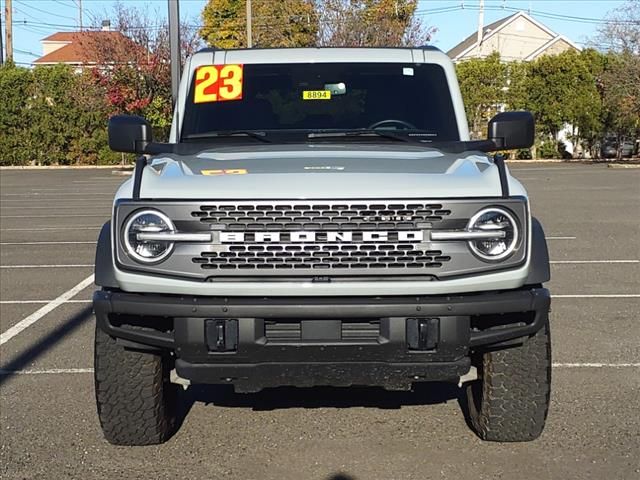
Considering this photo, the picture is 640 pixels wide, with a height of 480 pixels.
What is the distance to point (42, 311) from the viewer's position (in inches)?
316

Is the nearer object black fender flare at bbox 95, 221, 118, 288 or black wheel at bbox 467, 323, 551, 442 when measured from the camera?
black fender flare at bbox 95, 221, 118, 288

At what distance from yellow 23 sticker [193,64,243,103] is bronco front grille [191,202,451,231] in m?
1.80

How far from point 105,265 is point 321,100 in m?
2.01

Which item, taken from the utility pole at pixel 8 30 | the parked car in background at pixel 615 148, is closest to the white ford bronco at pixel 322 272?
the parked car in background at pixel 615 148

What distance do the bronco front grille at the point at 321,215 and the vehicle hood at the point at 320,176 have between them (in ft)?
0.14

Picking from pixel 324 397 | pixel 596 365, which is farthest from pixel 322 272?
pixel 596 365

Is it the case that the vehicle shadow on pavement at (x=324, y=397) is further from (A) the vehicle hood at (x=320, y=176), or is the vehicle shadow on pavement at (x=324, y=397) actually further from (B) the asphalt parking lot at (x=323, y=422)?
(A) the vehicle hood at (x=320, y=176)

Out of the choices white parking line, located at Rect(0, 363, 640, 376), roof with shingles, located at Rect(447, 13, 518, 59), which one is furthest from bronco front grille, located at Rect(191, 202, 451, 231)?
roof with shingles, located at Rect(447, 13, 518, 59)

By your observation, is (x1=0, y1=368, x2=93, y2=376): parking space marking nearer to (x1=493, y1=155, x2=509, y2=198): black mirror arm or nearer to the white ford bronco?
the white ford bronco

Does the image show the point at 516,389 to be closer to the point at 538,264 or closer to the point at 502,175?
the point at 538,264

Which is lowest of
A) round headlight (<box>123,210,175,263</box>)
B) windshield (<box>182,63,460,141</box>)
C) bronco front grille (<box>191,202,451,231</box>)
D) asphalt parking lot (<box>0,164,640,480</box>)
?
asphalt parking lot (<box>0,164,640,480</box>)

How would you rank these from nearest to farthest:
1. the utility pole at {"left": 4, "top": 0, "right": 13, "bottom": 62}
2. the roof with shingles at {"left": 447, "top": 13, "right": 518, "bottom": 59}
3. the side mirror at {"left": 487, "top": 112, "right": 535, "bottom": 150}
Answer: the side mirror at {"left": 487, "top": 112, "right": 535, "bottom": 150} → the utility pole at {"left": 4, "top": 0, "right": 13, "bottom": 62} → the roof with shingles at {"left": 447, "top": 13, "right": 518, "bottom": 59}

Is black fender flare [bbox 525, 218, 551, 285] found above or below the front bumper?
above

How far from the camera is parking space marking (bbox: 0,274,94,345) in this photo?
23.5 feet
